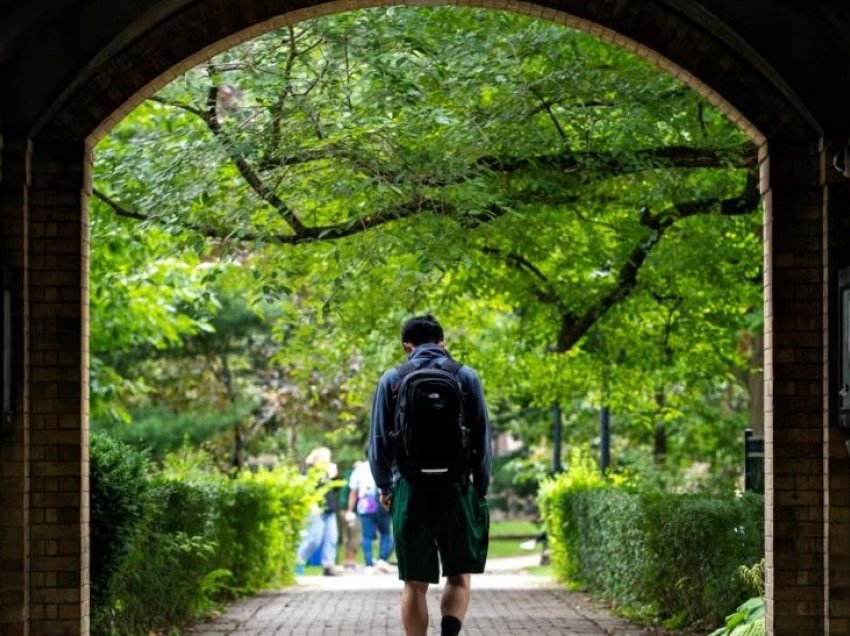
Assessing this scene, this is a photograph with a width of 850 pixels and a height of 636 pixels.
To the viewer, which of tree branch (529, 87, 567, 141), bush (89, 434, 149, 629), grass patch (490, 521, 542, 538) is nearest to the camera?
bush (89, 434, 149, 629)

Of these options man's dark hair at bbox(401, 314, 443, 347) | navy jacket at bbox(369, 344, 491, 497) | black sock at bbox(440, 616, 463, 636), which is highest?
man's dark hair at bbox(401, 314, 443, 347)

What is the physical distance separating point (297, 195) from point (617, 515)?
3.93m

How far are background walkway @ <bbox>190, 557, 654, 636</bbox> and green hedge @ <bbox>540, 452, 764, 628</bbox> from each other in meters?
0.32

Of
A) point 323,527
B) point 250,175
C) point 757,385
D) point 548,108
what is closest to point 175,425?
point 323,527

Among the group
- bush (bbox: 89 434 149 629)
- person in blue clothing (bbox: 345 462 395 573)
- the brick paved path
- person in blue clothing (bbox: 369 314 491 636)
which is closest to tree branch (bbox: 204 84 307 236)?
bush (bbox: 89 434 149 629)

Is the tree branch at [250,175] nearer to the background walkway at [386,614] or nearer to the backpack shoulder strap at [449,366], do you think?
the background walkway at [386,614]

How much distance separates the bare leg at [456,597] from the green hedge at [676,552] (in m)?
3.23

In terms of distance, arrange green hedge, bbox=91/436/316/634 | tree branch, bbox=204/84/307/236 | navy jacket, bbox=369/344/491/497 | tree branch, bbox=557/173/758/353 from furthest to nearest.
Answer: tree branch, bbox=557/173/758/353
tree branch, bbox=204/84/307/236
green hedge, bbox=91/436/316/634
navy jacket, bbox=369/344/491/497

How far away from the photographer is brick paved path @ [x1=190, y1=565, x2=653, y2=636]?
11523mm

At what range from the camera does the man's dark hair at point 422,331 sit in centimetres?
870

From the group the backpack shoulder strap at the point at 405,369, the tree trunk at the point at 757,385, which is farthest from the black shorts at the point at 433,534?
the tree trunk at the point at 757,385

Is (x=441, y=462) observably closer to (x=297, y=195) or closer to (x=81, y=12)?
(x=81, y=12)

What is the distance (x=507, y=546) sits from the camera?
38.8 meters

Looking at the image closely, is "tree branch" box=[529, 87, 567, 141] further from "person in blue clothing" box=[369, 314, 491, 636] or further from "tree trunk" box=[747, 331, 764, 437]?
"tree trunk" box=[747, 331, 764, 437]
